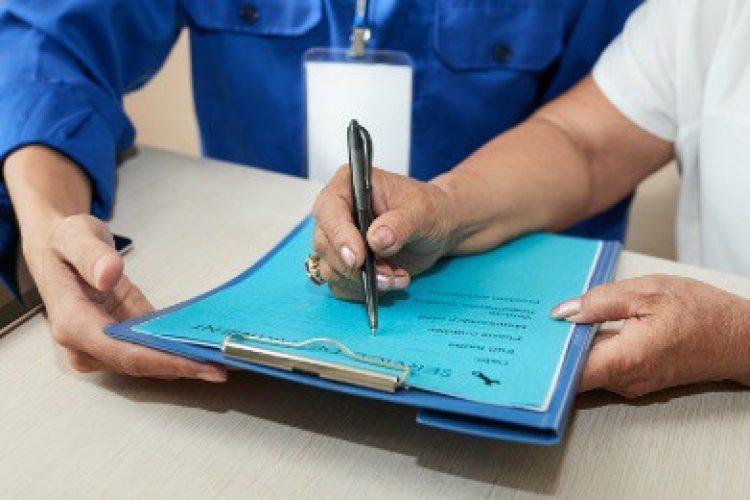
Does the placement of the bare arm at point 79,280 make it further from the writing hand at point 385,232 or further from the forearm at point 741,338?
the forearm at point 741,338

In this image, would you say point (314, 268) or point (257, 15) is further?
point (257, 15)

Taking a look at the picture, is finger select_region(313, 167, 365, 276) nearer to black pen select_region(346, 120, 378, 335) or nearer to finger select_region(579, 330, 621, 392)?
black pen select_region(346, 120, 378, 335)

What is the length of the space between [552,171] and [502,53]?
0.92 ft

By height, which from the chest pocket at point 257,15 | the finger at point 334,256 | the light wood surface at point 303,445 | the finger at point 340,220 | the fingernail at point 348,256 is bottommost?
the light wood surface at point 303,445

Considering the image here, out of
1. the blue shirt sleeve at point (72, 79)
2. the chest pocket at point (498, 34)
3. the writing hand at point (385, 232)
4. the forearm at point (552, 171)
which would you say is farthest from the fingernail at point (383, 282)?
the chest pocket at point (498, 34)

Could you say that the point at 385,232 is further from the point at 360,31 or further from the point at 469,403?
the point at 360,31

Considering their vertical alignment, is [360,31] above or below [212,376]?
above

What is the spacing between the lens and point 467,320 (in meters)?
0.62

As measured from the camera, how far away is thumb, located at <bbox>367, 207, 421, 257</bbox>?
24.1 inches

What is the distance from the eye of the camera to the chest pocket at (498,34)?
1.08 metres

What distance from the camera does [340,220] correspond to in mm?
634

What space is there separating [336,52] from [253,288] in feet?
1.46

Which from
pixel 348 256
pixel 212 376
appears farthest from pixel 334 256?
pixel 212 376

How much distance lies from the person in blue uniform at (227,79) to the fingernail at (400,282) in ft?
0.71
